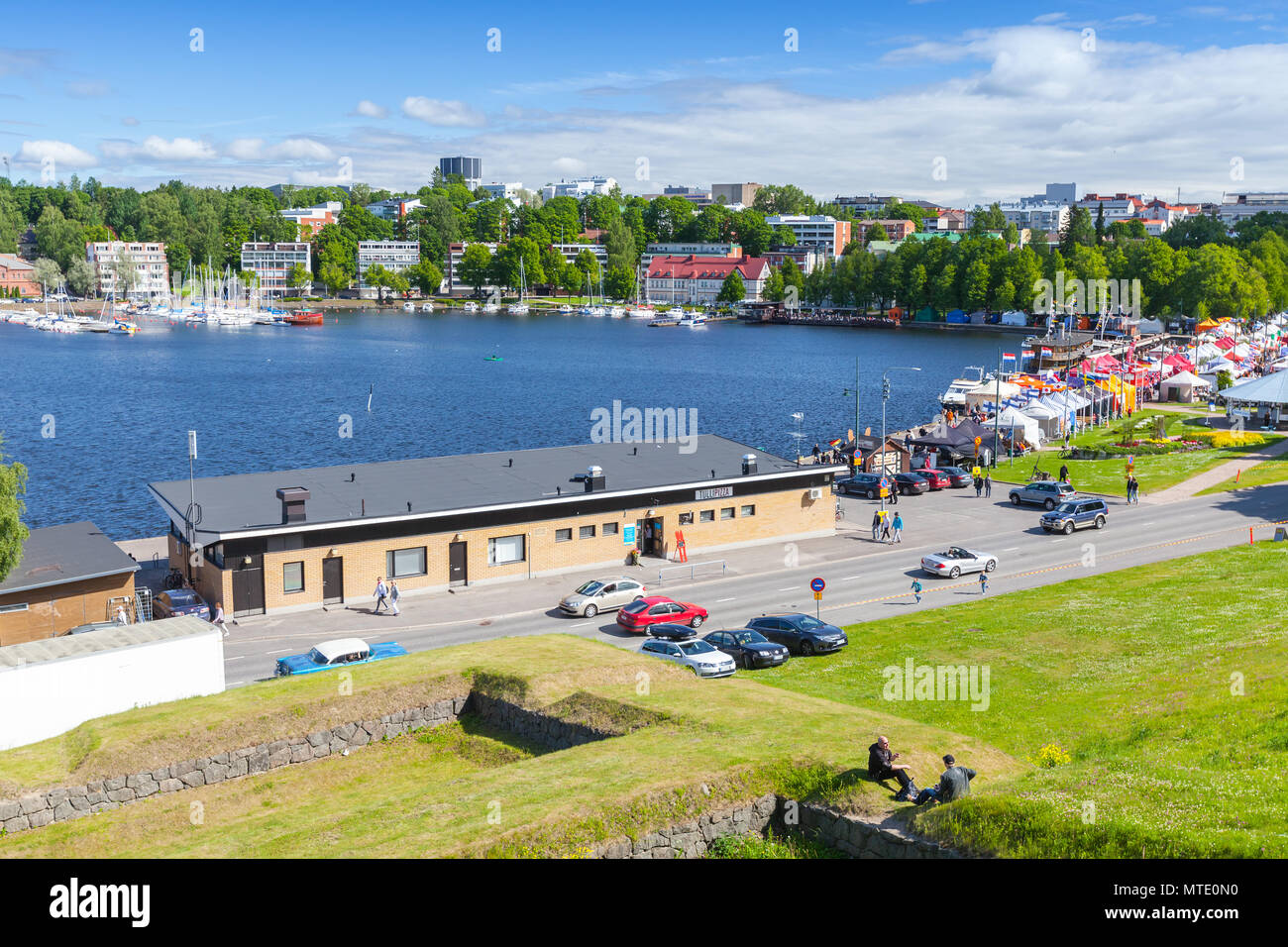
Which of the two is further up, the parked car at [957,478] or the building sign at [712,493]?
the building sign at [712,493]

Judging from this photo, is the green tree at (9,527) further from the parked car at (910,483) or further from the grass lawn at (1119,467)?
the grass lawn at (1119,467)

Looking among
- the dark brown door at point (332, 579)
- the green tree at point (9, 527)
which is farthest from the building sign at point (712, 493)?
the green tree at point (9, 527)

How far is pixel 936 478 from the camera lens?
66.8 m

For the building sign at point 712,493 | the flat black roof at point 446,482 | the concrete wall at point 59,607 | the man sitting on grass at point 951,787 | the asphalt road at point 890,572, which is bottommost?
the asphalt road at point 890,572

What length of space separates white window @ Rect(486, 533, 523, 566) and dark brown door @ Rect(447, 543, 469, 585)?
1158 millimetres

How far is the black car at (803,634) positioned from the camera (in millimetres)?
35844

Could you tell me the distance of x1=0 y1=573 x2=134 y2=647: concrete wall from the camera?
3694cm

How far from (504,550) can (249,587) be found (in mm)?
10614

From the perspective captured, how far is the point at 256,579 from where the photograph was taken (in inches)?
1631

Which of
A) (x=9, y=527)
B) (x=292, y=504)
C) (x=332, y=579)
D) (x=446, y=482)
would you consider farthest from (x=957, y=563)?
(x=9, y=527)

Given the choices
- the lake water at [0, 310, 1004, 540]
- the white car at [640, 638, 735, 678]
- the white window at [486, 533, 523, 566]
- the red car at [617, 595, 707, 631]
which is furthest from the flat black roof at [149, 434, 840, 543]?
the lake water at [0, 310, 1004, 540]

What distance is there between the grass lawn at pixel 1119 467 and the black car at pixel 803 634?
3393 centimetres

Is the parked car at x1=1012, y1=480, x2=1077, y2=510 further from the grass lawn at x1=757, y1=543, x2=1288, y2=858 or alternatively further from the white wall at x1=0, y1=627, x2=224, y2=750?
the white wall at x1=0, y1=627, x2=224, y2=750
